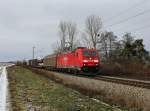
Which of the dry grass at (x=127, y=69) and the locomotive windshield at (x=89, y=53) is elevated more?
the locomotive windshield at (x=89, y=53)

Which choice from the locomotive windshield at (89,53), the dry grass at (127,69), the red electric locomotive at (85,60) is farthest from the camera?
the dry grass at (127,69)

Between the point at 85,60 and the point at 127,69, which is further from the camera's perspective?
the point at 127,69

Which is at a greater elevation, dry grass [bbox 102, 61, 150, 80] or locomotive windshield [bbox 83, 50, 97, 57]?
locomotive windshield [bbox 83, 50, 97, 57]

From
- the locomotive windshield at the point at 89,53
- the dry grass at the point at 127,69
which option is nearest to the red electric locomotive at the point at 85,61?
the locomotive windshield at the point at 89,53

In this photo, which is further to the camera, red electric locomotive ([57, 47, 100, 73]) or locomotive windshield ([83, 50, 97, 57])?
locomotive windshield ([83, 50, 97, 57])

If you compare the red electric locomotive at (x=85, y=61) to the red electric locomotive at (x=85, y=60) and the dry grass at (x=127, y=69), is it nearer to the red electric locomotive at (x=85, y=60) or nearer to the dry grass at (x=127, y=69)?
the red electric locomotive at (x=85, y=60)

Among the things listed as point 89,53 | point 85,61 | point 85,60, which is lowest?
point 85,61

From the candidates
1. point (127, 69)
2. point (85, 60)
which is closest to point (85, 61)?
point (85, 60)

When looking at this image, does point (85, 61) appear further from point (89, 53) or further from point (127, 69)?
point (127, 69)

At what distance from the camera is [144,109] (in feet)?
44.0

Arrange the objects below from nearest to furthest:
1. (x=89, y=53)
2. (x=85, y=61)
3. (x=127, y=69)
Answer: (x=85, y=61) < (x=89, y=53) < (x=127, y=69)

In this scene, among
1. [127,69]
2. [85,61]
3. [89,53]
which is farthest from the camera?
[127,69]

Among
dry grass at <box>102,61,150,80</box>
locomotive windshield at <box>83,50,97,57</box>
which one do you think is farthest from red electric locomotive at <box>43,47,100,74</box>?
dry grass at <box>102,61,150,80</box>

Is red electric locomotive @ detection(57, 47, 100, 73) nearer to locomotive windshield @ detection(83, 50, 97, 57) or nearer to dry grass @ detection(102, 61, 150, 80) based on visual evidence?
locomotive windshield @ detection(83, 50, 97, 57)
